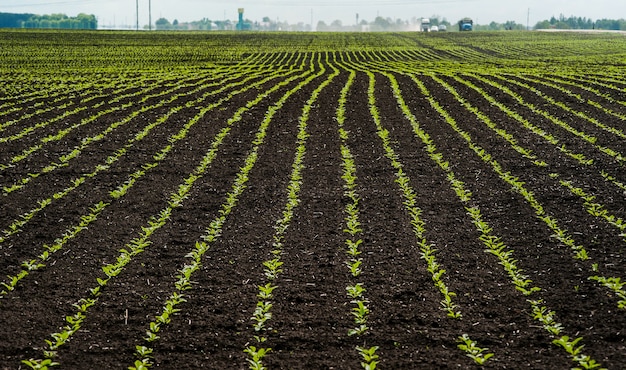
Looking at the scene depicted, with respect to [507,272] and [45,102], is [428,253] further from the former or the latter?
[45,102]

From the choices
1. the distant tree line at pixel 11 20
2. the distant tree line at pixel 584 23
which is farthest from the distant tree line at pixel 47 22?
the distant tree line at pixel 584 23

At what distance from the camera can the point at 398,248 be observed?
7.59 m

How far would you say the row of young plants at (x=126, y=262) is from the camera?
18.1 feet

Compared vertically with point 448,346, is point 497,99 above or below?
above

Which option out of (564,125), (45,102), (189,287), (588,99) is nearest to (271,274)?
(189,287)

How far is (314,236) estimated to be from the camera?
8031mm

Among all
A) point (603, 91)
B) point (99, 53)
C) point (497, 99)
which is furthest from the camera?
point (99, 53)

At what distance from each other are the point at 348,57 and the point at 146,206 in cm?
3556

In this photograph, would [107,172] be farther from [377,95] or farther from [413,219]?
[377,95]

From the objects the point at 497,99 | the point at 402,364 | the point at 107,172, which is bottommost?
the point at 402,364

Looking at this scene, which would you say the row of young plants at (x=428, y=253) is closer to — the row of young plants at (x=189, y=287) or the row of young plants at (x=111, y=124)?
the row of young plants at (x=189, y=287)

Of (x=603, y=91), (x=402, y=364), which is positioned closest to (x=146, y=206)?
(x=402, y=364)

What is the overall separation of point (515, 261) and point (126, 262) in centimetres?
433

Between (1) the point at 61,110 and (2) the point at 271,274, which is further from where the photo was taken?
(1) the point at 61,110
